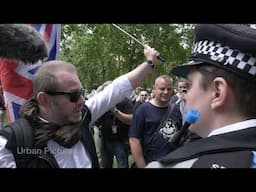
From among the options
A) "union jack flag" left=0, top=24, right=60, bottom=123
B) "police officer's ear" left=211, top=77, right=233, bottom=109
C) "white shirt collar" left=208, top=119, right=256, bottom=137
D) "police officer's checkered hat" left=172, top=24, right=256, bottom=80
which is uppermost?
"police officer's checkered hat" left=172, top=24, right=256, bottom=80

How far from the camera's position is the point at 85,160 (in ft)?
6.47

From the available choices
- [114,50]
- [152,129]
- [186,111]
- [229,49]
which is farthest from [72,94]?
[114,50]

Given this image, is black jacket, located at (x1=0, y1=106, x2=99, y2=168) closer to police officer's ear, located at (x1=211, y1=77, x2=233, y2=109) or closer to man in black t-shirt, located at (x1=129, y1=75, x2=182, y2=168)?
police officer's ear, located at (x1=211, y1=77, x2=233, y2=109)

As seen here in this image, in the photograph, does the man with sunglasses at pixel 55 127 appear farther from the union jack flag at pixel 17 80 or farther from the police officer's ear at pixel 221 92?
the police officer's ear at pixel 221 92

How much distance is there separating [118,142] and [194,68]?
408cm

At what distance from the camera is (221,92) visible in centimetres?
117

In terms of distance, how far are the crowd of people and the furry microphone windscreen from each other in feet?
1.05

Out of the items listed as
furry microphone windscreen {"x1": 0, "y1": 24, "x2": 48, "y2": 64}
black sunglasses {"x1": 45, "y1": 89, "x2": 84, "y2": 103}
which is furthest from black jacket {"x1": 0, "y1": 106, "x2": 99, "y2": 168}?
furry microphone windscreen {"x1": 0, "y1": 24, "x2": 48, "y2": 64}

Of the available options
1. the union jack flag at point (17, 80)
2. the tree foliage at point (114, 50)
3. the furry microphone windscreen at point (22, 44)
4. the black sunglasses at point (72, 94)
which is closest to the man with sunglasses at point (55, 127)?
the black sunglasses at point (72, 94)

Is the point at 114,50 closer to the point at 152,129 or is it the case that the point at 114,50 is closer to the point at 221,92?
the point at 152,129

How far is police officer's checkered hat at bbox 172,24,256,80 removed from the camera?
1174 millimetres

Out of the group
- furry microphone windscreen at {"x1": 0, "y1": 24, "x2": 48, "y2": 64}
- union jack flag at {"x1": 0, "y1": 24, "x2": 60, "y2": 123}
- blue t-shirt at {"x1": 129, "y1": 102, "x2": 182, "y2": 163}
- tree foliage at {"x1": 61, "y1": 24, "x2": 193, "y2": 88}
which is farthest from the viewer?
tree foliage at {"x1": 61, "y1": 24, "x2": 193, "y2": 88}

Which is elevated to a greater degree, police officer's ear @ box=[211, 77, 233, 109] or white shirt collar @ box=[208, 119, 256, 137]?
police officer's ear @ box=[211, 77, 233, 109]

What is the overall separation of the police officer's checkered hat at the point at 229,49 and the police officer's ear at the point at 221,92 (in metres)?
0.04
